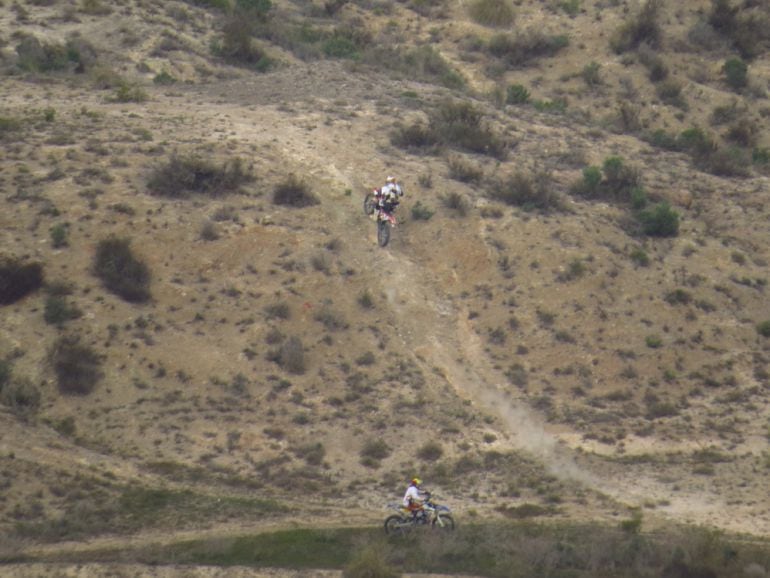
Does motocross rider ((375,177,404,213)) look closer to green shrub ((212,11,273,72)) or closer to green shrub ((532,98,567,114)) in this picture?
green shrub ((532,98,567,114))

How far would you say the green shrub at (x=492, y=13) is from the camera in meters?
64.5

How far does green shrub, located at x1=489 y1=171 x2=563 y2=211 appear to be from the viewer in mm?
43188

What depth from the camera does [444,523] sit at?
28828 millimetres

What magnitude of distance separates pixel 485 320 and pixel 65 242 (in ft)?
43.7

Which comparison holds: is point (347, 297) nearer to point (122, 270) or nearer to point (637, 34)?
point (122, 270)

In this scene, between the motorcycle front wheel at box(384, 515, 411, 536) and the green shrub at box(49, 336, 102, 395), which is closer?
the motorcycle front wheel at box(384, 515, 411, 536)

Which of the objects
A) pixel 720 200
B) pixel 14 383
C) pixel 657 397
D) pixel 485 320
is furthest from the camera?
pixel 720 200

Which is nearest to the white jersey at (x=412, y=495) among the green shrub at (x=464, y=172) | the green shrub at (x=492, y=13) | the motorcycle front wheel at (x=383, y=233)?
the motorcycle front wheel at (x=383, y=233)

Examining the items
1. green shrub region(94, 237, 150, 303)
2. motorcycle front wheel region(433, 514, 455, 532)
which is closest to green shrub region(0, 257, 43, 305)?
green shrub region(94, 237, 150, 303)

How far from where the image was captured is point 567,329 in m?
38.1

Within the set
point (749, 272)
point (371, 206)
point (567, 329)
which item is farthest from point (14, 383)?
point (749, 272)

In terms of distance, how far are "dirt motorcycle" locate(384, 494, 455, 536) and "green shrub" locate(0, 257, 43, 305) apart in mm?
13838

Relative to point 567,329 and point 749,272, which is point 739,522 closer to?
point 567,329

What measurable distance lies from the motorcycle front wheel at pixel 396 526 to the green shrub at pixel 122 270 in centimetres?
1186
